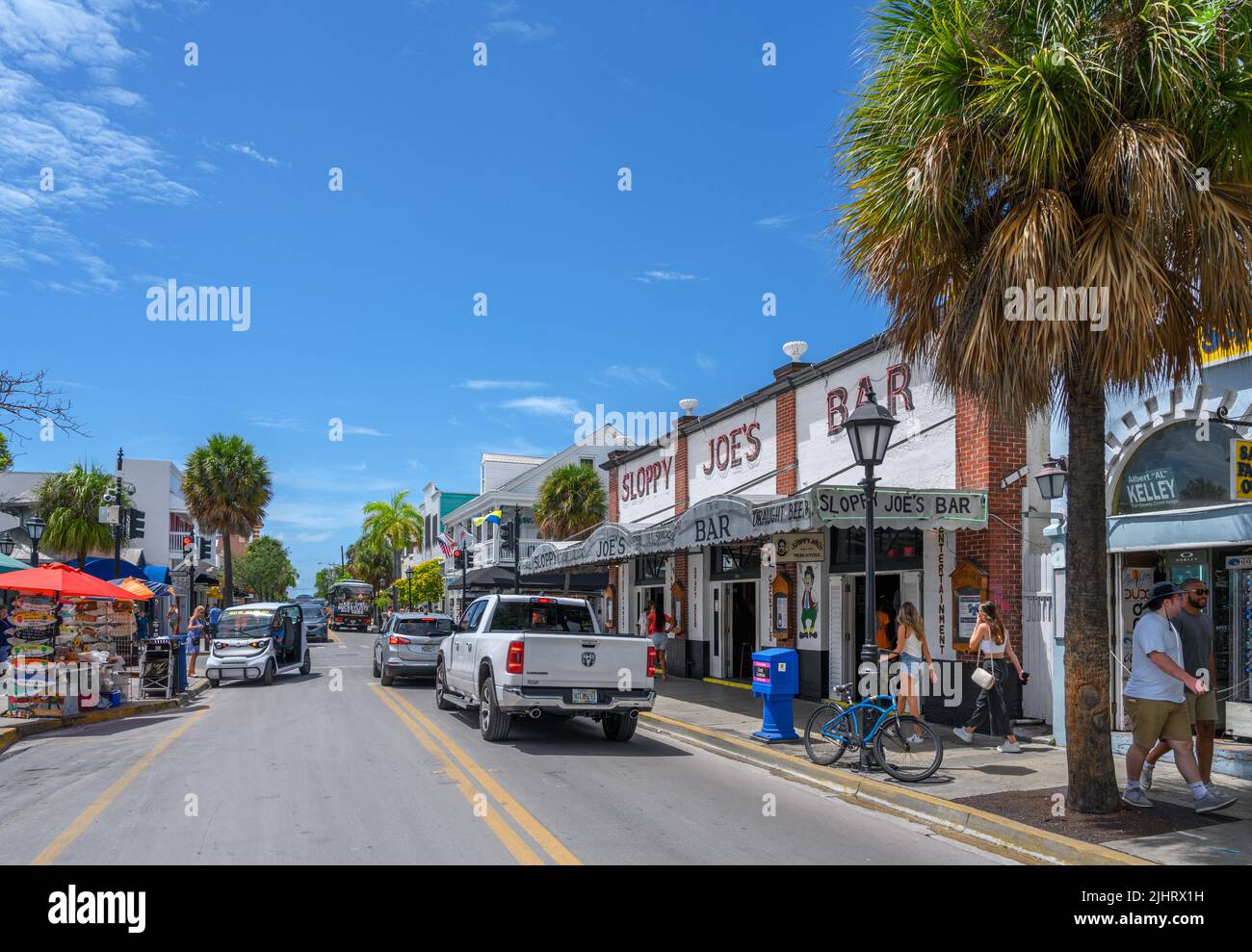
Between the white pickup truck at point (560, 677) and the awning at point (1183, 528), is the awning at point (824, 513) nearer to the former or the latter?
the awning at point (1183, 528)

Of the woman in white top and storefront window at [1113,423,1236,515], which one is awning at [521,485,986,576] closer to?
the woman in white top

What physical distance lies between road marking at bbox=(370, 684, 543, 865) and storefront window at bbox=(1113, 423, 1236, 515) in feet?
25.7

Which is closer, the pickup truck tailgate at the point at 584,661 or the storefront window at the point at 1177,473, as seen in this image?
the storefront window at the point at 1177,473

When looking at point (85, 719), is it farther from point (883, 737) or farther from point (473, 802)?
point (883, 737)

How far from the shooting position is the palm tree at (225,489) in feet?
142

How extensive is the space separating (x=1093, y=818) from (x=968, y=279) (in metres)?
4.62

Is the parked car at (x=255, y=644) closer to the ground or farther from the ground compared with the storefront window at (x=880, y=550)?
closer to the ground

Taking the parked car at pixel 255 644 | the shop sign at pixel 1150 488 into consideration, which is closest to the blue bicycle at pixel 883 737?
the shop sign at pixel 1150 488

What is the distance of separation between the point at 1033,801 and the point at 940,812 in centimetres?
83

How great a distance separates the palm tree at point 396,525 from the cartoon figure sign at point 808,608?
58.6 meters

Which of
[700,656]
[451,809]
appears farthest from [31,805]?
[700,656]

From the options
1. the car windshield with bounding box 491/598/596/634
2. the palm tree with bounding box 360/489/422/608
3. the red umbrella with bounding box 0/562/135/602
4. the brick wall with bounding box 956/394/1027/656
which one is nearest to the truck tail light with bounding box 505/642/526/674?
the car windshield with bounding box 491/598/596/634

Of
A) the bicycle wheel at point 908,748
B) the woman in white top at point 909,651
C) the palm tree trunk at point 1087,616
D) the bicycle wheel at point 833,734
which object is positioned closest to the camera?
the palm tree trunk at point 1087,616
